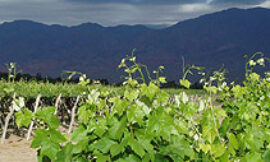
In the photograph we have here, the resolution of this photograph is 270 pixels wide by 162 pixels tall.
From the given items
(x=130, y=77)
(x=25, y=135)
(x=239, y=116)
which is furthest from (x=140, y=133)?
(x=25, y=135)

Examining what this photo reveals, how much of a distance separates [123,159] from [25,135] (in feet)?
25.9

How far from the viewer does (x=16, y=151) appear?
770 centimetres

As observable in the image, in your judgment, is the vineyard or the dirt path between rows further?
the dirt path between rows

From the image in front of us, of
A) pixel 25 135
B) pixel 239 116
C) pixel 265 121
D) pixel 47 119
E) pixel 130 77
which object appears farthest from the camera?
pixel 25 135

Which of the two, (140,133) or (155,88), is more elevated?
(155,88)

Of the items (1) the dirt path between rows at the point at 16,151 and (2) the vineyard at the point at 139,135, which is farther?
(1) the dirt path between rows at the point at 16,151

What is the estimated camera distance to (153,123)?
212 cm

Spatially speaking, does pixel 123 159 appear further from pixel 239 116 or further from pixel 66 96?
pixel 66 96

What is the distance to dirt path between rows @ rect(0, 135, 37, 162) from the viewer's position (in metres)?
6.91

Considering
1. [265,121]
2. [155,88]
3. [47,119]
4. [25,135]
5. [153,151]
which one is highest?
[155,88]

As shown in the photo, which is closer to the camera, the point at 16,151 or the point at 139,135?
the point at 139,135

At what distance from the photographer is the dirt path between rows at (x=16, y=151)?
6905 millimetres

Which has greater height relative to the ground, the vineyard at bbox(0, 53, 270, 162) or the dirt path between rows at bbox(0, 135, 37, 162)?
the vineyard at bbox(0, 53, 270, 162)

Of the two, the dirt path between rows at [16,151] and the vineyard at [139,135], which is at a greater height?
the vineyard at [139,135]
